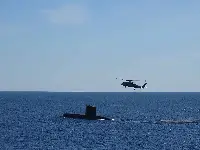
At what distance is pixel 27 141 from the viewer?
3430 inches

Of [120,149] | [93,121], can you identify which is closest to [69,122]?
[93,121]

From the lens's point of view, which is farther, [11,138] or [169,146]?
[11,138]

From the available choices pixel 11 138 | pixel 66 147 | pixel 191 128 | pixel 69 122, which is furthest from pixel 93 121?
pixel 66 147

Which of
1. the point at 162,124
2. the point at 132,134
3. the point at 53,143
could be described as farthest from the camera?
the point at 162,124

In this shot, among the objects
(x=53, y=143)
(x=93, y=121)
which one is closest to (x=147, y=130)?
(x=93, y=121)

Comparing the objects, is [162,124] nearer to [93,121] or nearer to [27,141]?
[93,121]

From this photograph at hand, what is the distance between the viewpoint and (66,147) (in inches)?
3172

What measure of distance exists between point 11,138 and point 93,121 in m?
39.2

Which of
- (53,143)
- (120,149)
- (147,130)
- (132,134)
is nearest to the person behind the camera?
(120,149)

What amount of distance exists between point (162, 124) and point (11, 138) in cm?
4619

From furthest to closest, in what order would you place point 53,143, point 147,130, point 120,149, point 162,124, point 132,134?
point 162,124, point 147,130, point 132,134, point 53,143, point 120,149

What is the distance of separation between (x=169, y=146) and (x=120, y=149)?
9702 mm

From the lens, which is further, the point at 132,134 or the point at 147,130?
the point at 147,130

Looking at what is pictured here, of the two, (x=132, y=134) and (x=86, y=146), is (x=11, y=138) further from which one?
(x=132, y=134)
